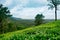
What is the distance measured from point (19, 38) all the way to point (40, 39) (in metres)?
1.38

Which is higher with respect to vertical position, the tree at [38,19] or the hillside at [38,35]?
the hillside at [38,35]

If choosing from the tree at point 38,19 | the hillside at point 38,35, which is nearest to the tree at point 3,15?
the tree at point 38,19

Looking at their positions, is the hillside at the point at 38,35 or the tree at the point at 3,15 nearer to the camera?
the hillside at the point at 38,35

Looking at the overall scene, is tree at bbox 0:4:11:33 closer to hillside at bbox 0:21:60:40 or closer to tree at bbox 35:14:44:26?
tree at bbox 35:14:44:26

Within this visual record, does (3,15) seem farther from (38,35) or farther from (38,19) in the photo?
(38,35)

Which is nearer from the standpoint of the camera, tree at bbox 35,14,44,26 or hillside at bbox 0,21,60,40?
hillside at bbox 0,21,60,40

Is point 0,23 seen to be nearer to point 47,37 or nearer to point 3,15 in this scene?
point 3,15

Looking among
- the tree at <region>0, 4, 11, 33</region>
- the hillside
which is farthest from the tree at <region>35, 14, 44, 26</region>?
the hillside

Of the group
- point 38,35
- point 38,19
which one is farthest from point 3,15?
point 38,35

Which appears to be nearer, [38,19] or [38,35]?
[38,35]

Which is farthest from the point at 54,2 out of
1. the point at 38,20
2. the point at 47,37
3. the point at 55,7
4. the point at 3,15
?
the point at 47,37

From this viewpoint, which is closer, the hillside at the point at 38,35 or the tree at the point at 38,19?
the hillside at the point at 38,35

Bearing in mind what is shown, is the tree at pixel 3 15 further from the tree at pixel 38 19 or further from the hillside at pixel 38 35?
the hillside at pixel 38 35

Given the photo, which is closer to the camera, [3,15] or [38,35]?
[38,35]
